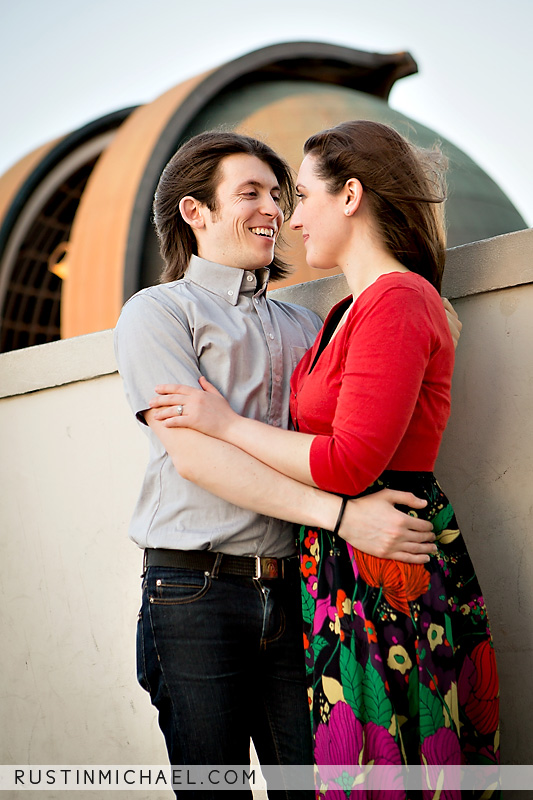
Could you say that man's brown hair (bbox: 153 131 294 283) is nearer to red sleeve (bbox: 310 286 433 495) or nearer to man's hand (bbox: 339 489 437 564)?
red sleeve (bbox: 310 286 433 495)

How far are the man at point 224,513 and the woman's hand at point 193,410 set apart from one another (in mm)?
32

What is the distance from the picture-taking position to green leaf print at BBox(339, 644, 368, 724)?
5.17 ft

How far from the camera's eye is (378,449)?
62.1 inches

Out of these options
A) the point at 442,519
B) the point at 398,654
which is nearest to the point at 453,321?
the point at 442,519

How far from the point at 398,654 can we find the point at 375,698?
0.33ft

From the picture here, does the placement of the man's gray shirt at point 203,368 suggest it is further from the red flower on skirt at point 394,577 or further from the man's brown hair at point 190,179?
the red flower on skirt at point 394,577

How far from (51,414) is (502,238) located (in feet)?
5.92

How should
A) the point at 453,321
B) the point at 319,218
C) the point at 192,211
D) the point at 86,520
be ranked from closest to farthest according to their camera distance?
1. the point at 319,218
2. the point at 453,321
3. the point at 192,211
4. the point at 86,520

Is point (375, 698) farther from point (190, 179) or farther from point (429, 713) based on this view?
point (190, 179)

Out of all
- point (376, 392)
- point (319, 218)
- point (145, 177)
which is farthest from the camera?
point (145, 177)

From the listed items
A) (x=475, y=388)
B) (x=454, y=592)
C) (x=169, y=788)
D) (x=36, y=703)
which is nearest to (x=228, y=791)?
(x=454, y=592)

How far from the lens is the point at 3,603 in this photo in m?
3.04

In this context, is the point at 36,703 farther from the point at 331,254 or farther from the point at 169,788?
the point at 331,254

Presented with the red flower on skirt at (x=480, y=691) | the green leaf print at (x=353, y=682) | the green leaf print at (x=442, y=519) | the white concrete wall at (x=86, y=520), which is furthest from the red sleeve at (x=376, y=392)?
the white concrete wall at (x=86, y=520)
